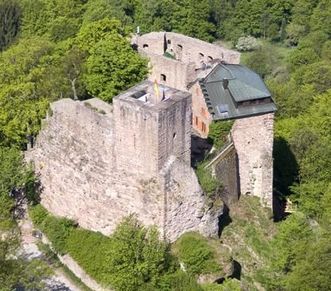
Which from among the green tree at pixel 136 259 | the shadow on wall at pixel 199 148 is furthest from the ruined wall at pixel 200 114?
the green tree at pixel 136 259

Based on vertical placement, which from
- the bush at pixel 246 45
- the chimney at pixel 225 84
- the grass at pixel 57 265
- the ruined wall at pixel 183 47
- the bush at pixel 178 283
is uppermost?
the chimney at pixel 225 84

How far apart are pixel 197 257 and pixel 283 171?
13676 mm

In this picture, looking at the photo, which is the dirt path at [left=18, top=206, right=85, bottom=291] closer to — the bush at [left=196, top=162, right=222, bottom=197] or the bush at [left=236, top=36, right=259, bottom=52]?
the bush at [left=196, top=162, right=222, bottom=197]

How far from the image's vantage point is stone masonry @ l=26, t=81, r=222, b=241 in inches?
1336

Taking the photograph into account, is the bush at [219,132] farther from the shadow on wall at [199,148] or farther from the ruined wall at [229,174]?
the ruined wall at [229,174]

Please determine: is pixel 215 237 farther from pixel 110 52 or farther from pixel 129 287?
pixel 110 52

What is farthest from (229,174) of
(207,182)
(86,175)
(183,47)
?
(183,47)

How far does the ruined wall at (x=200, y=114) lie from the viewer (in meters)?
40.2

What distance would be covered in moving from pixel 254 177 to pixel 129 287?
10.1 metres

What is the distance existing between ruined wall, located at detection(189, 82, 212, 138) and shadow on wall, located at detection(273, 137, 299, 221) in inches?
311

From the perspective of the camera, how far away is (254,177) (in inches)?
1603

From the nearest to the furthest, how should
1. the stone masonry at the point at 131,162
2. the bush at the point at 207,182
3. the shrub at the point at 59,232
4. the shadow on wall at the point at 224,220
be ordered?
the stone masonry at the point at 131,162
the bush at the point at 207,182
the shadow on wall at the point at 224,220
the shrub at the point at 59,232

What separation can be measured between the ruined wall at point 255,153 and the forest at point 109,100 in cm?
242

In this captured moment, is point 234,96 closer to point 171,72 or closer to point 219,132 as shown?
point 219,132
